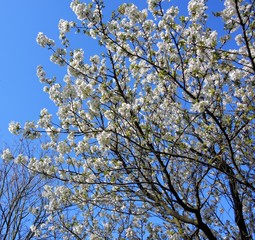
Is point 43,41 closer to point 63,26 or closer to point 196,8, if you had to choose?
point 63,26

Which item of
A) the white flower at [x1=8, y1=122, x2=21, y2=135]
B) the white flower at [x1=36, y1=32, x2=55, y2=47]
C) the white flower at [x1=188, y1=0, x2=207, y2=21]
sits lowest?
the white flower at [x1=8, y1=122, x2=21, y2=135]

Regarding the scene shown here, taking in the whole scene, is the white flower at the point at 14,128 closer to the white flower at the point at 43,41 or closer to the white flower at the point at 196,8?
the white flower at the point at 43,41

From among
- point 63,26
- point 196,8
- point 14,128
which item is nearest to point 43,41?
point 63,26

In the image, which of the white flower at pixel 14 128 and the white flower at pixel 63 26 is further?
the white flower at pixel 63 26

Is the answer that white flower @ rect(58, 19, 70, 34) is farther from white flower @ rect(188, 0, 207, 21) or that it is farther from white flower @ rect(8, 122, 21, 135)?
white flower @ rect(188, 0, 207, 21)

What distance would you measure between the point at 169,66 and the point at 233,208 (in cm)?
254

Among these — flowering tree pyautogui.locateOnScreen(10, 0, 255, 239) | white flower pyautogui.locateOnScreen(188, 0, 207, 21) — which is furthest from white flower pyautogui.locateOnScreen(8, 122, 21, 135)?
white flower pyautogui.locateOnScreen(188, 0, 207, 21)

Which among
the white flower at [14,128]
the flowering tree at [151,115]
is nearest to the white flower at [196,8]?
the flowering tree at [151,115]

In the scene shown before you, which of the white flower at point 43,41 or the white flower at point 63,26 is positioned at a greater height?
the white flower at point 63,26

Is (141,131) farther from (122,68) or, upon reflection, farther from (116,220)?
(116,220)

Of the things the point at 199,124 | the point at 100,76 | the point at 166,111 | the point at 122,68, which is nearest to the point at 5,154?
the point at 100,76

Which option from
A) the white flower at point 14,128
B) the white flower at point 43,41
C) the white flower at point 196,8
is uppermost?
the white flower at point 196,8

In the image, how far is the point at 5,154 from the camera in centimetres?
481

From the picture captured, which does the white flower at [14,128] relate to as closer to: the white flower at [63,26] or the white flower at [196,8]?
the white flower at [63,26]
